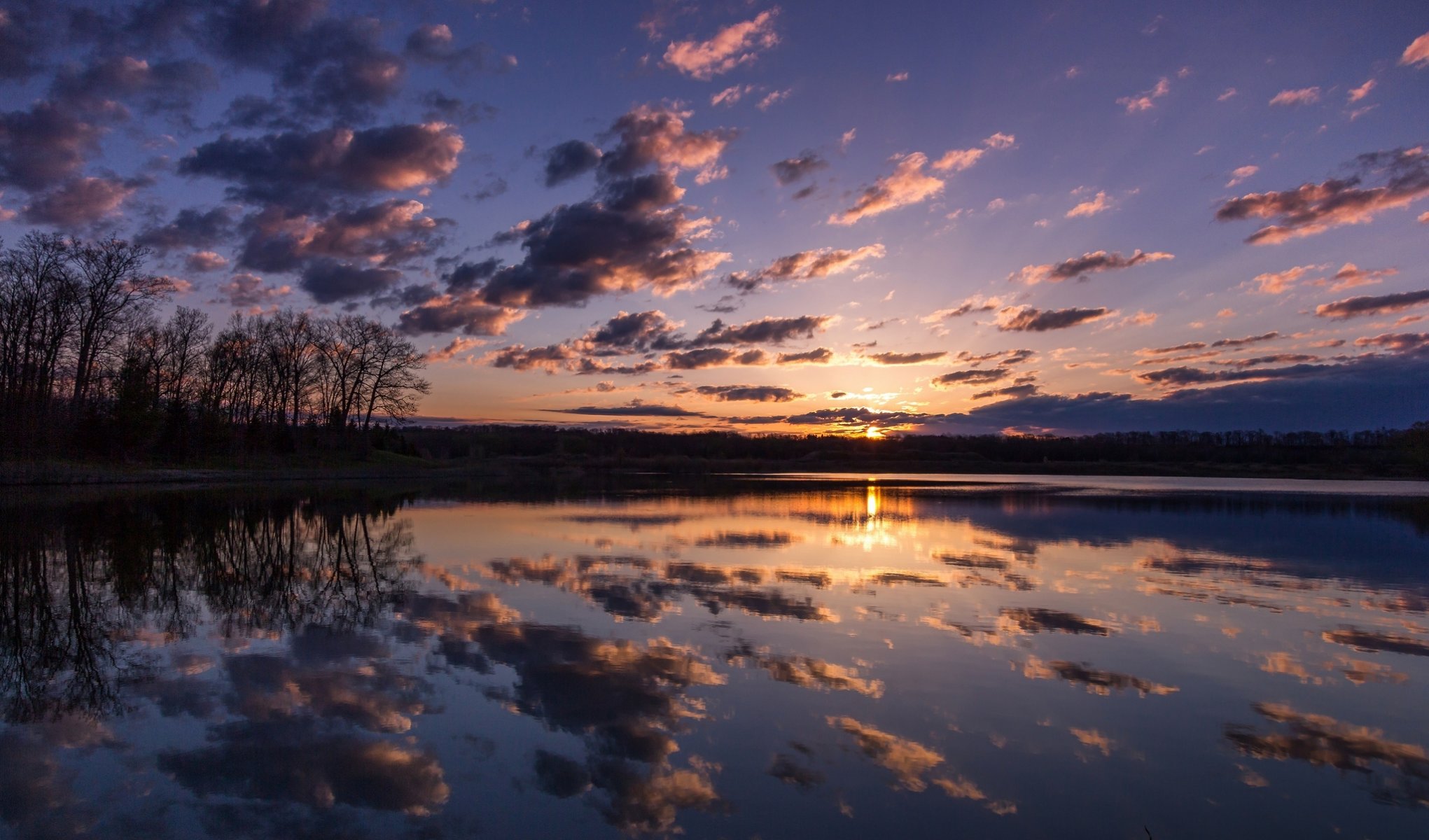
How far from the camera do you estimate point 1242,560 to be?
14.8 m

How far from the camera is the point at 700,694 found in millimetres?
6293

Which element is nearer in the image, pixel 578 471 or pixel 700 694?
pixel 700 694

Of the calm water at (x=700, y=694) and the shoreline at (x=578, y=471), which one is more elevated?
the shoreline at (x=578, y=471)

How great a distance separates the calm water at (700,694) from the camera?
437 centimetres

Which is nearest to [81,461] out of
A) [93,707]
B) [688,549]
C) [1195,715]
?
[688,549]

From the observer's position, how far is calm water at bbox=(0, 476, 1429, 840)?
437cm

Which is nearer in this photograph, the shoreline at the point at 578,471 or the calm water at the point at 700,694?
the calm water at the point at 700,694

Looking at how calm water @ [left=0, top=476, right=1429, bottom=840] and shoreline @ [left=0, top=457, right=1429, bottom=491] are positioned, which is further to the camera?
shoreline @ [left=0, top=457, right=1429, bottom=491]

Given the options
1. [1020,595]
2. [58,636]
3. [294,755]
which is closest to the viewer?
[294,755]

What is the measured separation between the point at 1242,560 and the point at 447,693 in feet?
49.1

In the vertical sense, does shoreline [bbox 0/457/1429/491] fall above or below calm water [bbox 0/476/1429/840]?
above

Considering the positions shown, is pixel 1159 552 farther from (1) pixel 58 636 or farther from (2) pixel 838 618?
(1) pixel 58 636

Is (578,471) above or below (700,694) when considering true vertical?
below

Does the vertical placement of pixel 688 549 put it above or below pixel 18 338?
below
